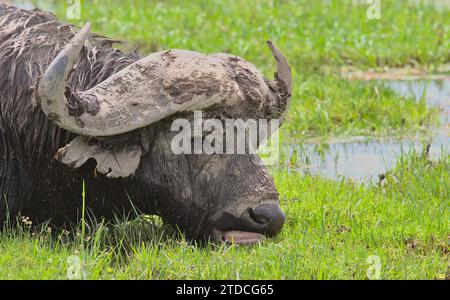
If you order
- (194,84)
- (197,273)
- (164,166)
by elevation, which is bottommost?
(197,273)

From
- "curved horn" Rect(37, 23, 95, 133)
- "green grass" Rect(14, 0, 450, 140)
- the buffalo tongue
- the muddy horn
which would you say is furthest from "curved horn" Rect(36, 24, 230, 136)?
"green grass" Rect(14, 0, 450, 140)

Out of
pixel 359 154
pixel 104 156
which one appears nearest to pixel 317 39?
pixel 359 154

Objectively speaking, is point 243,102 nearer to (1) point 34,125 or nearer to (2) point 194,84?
(2) point 194,84

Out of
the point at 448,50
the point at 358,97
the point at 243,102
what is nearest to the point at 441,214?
the point at 243,102

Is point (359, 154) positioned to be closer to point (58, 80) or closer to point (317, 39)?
point (317, 39)

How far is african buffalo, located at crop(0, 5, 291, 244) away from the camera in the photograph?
252 inches

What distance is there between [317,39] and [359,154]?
13.7 ft

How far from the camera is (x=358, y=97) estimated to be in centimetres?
1152

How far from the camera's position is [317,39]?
14.2 m

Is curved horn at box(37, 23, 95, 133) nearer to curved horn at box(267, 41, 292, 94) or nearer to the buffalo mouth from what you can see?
the buffalo mouth

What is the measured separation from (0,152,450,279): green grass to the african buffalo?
164 mm

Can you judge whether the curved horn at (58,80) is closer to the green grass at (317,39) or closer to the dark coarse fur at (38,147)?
the dark coarse fur at (38,147)

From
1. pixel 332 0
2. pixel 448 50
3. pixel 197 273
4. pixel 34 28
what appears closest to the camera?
pixel 197 273

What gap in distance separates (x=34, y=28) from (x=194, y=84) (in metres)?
1.22
